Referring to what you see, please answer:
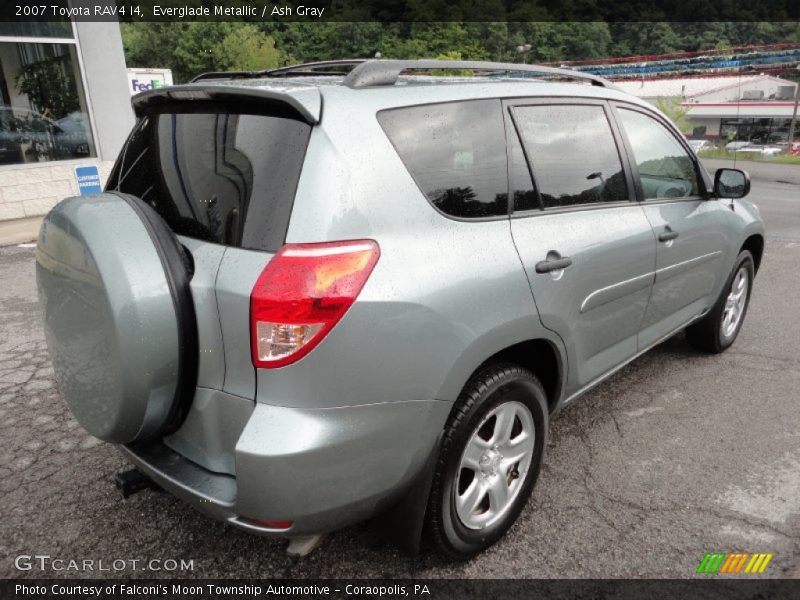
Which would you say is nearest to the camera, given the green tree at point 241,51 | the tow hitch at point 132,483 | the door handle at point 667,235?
the tow hitch at point 132,483

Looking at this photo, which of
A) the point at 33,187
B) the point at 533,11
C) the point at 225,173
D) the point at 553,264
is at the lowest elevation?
the point at 33,187

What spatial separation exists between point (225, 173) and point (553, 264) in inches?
48.2

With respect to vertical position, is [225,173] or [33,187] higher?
[225,173]

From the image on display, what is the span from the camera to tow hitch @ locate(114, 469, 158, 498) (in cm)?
204

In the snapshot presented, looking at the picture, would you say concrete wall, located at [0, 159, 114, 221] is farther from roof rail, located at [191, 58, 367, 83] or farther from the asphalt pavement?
roof rail, located at [191, 58, 367, 83]

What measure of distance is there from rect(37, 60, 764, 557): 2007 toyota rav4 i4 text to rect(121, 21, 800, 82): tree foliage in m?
86.5

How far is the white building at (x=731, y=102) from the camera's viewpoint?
5575 centimetres

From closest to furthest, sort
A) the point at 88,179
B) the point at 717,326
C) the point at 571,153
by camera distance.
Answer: the point at 571,153 → the point at 717,326 → the point at 88,179

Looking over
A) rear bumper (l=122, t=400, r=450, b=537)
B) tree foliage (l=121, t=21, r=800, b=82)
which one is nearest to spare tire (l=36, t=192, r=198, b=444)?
rear bumper (l=122, t=400, r=450, b=537)

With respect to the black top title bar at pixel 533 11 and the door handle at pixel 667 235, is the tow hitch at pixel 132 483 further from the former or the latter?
the black top title bar at pixel 533 11

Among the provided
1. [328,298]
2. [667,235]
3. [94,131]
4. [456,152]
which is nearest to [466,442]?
[328,298]

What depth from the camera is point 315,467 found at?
163 cm

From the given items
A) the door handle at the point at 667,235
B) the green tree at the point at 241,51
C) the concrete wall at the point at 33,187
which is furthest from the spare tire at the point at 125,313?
the green tree at the point at 241,51

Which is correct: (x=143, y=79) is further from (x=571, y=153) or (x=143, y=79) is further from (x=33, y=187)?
(x=571, y=153)
